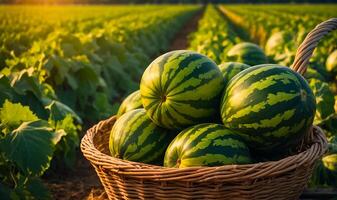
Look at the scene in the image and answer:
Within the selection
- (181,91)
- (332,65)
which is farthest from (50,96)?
(332,65)

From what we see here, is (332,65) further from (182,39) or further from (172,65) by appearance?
(182,39)

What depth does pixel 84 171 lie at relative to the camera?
15.4 feet

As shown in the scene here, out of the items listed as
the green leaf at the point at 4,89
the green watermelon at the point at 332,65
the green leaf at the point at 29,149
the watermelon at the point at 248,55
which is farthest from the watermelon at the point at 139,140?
the green watermelon at the point at 332,65

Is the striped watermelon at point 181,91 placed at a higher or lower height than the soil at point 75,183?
higher

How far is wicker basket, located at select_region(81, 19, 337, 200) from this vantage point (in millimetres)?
2244

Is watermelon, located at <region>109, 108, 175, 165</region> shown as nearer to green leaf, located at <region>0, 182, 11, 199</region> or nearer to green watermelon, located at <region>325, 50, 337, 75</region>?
green leaf, located at <region>0, 182, 11, 199</region>

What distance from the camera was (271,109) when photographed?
2.46 meters

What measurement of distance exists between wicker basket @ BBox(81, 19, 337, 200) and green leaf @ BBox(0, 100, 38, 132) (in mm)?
873

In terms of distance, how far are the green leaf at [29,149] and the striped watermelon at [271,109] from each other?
1.26 metres

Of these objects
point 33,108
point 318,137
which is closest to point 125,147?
point 318,137

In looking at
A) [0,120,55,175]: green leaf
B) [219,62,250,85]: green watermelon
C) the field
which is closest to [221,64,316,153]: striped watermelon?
[219,62,250,85]: green watermelon

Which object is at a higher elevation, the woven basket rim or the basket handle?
the basket handle

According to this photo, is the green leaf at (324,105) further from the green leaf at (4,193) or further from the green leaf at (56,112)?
the green leaf at (4,193)

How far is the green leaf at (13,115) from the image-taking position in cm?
328
